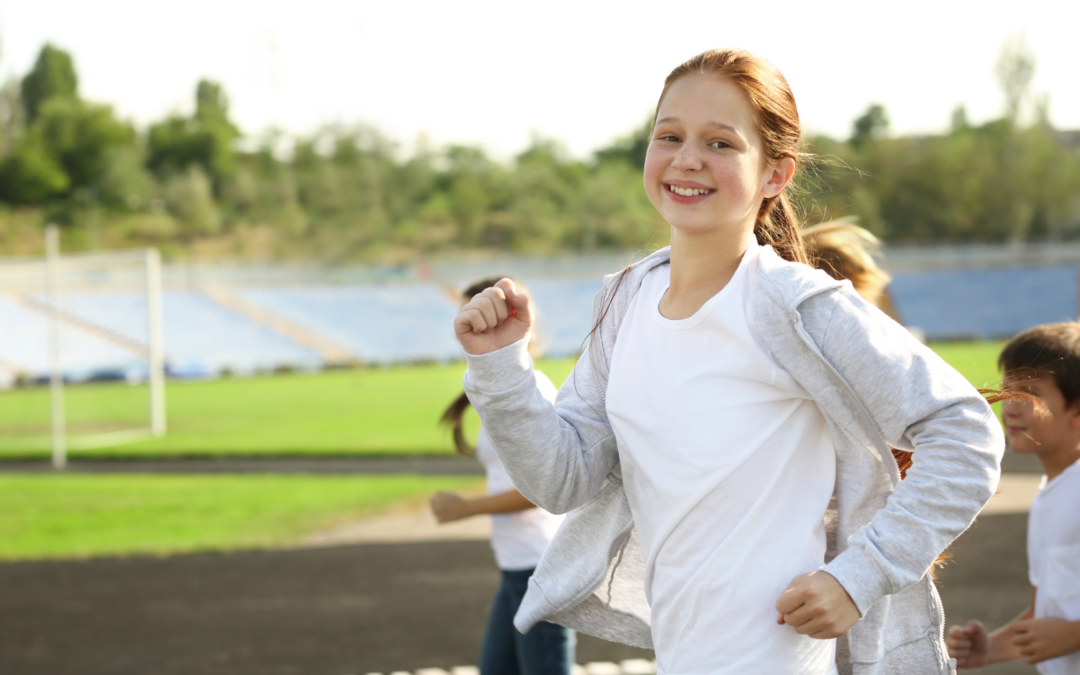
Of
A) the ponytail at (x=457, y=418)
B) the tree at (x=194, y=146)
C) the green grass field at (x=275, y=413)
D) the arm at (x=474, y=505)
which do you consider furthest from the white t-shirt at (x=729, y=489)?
the tree at (x=194, y=146)

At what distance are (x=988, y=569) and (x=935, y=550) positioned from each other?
234 inches

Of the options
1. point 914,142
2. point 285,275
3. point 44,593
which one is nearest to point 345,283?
point 285,275

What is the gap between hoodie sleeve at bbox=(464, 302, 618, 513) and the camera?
1.54 metres

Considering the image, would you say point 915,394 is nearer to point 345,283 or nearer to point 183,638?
point 183,638

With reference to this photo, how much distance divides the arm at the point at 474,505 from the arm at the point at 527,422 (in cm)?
139

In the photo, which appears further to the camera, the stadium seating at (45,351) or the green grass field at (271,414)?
the stadium seating at (45,351)

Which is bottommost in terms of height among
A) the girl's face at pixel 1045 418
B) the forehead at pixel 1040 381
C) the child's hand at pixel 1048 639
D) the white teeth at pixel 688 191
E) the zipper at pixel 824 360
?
the child's hand at pixel 1048 639

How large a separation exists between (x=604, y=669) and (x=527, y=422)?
3343mm

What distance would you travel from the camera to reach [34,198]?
67562 mm

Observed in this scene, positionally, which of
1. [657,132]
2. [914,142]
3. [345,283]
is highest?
[914,142]

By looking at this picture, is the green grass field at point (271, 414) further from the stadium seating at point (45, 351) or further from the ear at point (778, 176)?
the ear at point (778, 176)

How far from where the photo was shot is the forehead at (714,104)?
1.52 m

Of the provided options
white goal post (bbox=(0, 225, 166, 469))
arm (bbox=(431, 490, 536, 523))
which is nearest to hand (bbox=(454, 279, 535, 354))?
arm (bbox=(431, 490, 536, 523))

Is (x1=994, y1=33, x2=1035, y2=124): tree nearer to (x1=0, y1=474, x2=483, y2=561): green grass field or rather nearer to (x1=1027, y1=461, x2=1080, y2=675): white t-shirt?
(x1=0, y1=474, x2=483, y2=561): green grass field
